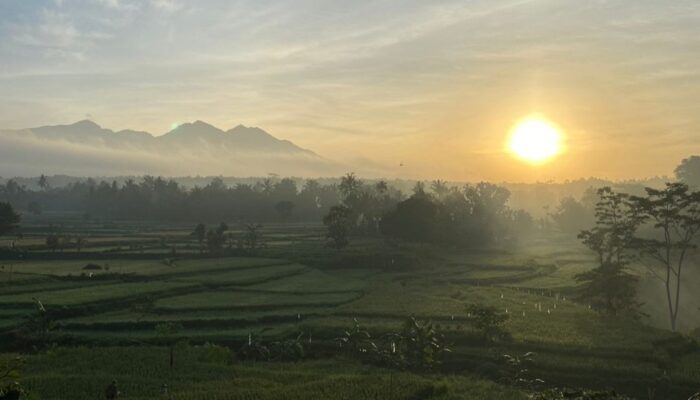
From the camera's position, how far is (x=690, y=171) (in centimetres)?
18138

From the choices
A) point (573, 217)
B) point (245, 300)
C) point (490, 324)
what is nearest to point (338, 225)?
point (245, 300)

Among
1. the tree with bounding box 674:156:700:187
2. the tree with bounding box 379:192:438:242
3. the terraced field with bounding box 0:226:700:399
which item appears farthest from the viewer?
the tree with bounding box 674:156:700:187

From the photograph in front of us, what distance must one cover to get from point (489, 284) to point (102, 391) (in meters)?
48.8

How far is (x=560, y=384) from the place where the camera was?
33.7 meters

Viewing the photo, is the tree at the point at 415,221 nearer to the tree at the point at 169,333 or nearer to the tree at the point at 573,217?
the tree at the point at 169,333

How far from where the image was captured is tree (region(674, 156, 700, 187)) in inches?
6993

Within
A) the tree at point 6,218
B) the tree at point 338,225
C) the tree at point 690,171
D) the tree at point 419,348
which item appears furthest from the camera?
the tree at point 690,171

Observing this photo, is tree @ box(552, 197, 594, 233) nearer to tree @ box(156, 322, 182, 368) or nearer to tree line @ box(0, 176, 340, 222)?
tree line @ box(0, 176, 340, 222)

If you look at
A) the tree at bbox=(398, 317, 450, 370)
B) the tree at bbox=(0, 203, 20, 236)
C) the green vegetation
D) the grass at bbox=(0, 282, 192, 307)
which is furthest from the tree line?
the tree at bbox=(398, 317, 450, 370)

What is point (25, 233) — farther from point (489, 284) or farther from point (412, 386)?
point (412, 386)

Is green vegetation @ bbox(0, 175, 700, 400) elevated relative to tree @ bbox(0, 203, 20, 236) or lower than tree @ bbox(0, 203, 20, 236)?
lower

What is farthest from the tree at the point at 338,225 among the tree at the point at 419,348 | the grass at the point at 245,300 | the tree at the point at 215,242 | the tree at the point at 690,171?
the tree at the point at 690,171

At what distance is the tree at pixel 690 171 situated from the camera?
583 feet

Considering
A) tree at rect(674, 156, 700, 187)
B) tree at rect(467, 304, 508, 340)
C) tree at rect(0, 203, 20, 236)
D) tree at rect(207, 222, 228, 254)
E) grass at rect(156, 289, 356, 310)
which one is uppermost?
tree at rect(674, 156, 700, 187)
